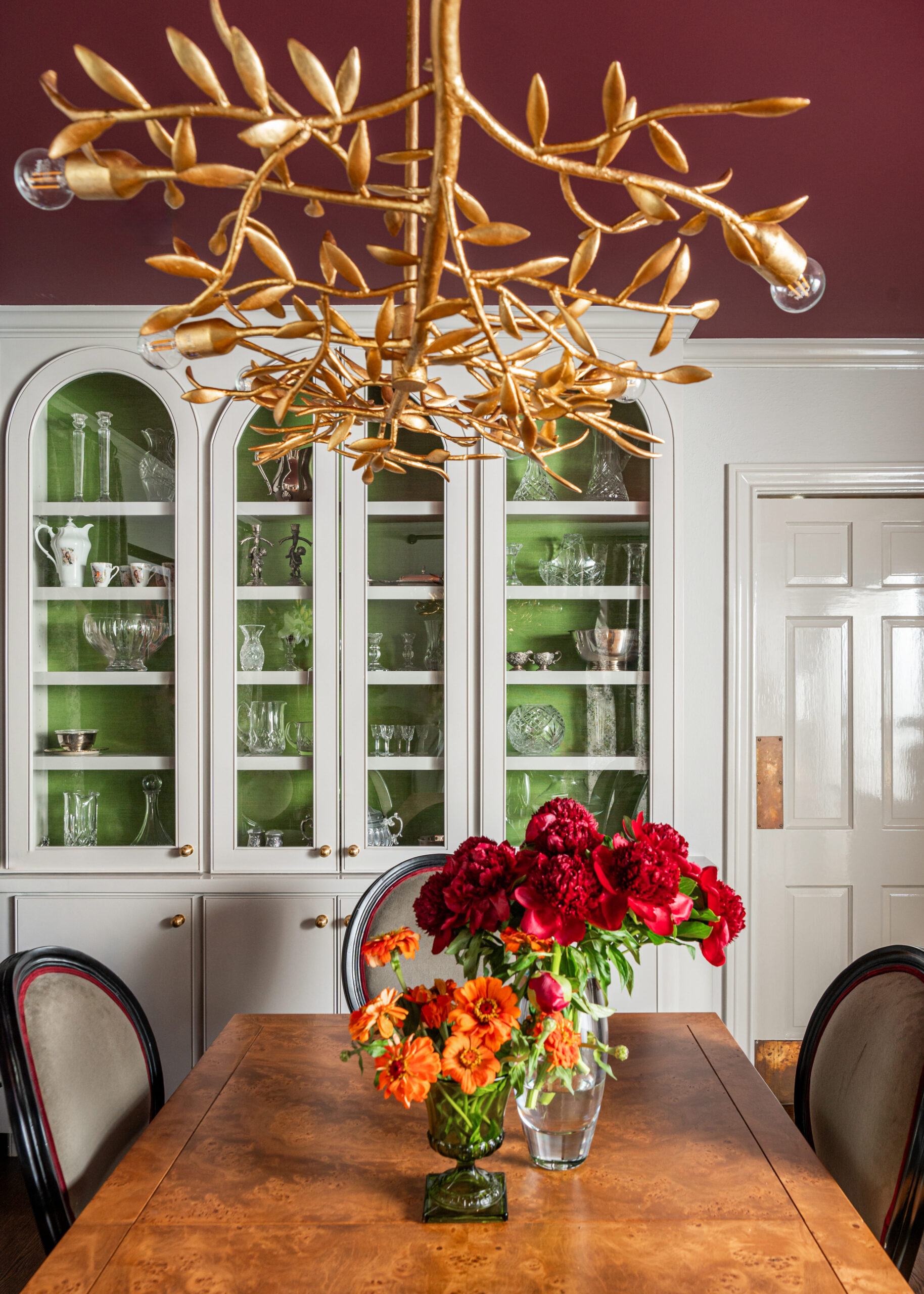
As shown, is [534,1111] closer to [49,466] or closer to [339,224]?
[339,224]

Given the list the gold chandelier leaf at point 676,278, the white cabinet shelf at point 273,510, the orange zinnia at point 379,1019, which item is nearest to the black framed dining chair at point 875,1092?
the orange zinnia at point 379,1019

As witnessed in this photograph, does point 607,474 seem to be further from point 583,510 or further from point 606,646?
point 606,646

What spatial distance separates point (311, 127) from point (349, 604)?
6.18 ft

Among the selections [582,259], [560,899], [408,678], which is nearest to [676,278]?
[582,259]

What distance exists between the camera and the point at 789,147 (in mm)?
1716

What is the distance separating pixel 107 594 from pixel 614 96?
A: 7.30ft

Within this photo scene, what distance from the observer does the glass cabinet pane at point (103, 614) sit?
2.57 meters

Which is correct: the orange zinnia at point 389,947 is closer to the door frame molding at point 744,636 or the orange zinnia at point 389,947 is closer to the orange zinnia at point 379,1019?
the orange zinnia at point 379,1019

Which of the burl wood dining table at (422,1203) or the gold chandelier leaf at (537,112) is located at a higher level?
the gold chandelier leaf at (537,112)

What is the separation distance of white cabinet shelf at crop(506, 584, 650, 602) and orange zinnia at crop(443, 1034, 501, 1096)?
1627mm

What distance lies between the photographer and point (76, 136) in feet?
2.23

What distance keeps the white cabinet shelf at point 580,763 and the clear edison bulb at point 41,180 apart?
192cm

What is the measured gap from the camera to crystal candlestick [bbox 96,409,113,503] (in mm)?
2609

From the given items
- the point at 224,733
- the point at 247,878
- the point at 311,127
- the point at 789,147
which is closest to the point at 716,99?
the point at 789,147
